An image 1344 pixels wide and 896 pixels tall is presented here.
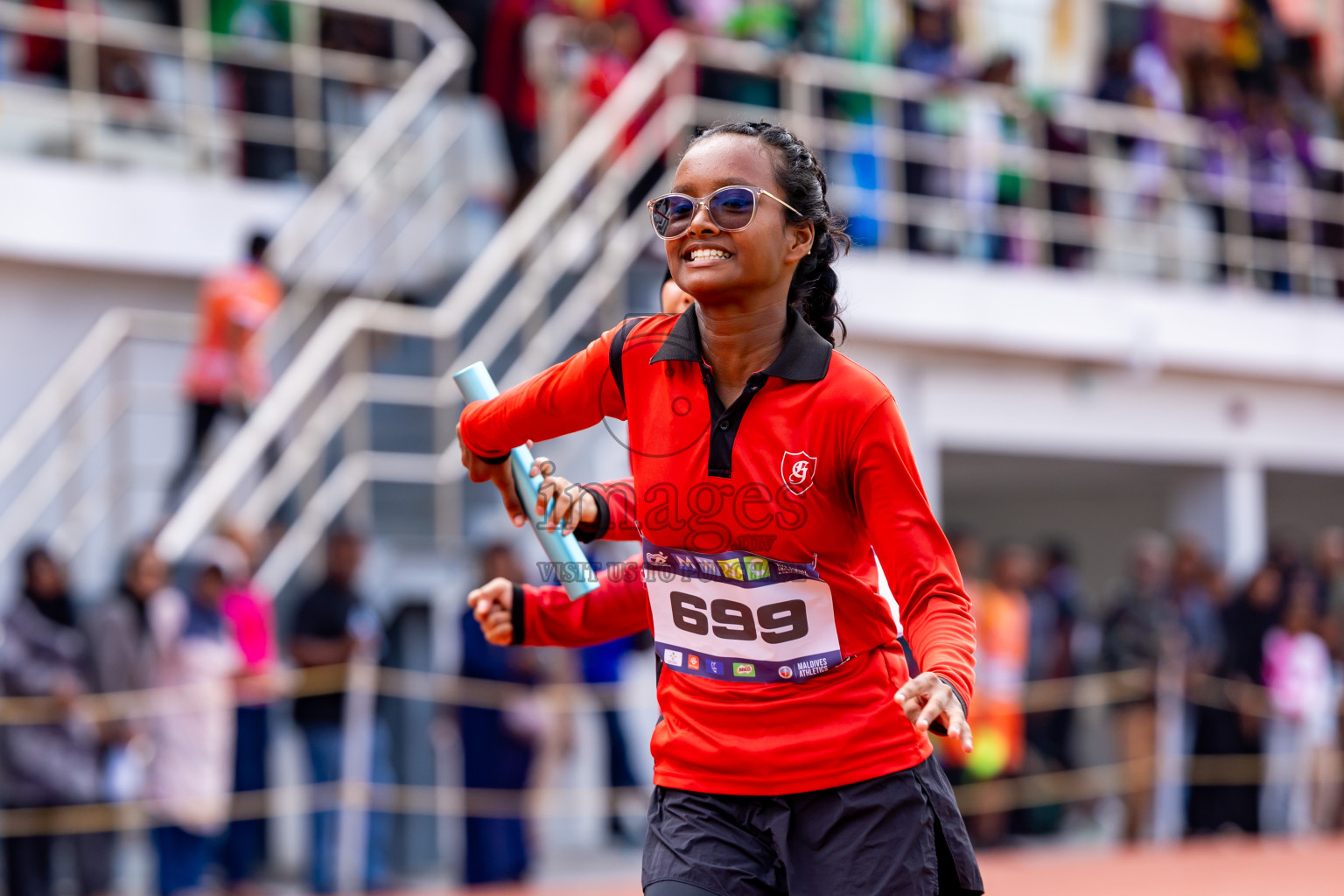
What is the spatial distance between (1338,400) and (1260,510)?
4.08 ft

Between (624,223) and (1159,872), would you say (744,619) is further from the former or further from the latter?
(1159,872)

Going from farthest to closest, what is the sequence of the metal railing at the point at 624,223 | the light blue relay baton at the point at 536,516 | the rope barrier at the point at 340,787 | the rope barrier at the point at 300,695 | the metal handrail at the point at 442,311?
the metal railing at the point at 624,223 → the metal handrail at the point at 442,311 → the rope barrier at the point at 340,787 → the rope barrier at the point at 300,695 → the light blue relay baton at the point at 536,516

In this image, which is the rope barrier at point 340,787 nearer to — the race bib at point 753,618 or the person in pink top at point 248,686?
the person in pink top at point 248,686

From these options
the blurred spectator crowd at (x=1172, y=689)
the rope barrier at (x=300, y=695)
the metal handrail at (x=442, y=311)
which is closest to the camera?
the rope barrier at (x=300, y=695)

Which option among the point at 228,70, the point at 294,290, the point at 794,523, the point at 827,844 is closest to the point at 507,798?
the point at 294,290

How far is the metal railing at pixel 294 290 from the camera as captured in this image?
10875mm

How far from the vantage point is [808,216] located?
3.49 meters

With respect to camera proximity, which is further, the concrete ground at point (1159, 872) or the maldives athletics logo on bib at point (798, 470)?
the concrete ground at point (1159, 872)

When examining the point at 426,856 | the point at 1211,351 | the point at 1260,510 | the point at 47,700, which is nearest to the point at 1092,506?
the point at 1260,510

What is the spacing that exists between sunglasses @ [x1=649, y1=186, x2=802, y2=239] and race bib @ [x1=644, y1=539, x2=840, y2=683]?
23.6 inches

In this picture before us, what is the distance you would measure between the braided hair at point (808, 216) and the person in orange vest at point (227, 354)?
22.3 feet

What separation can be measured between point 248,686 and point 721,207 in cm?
617

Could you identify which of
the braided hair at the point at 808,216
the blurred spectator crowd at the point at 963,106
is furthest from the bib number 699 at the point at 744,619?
the blurred spectator crowd at the point at 963,106

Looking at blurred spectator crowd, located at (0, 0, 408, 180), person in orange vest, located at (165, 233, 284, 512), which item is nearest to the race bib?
person in orange vest, located at (165, 233, 284, 512)
